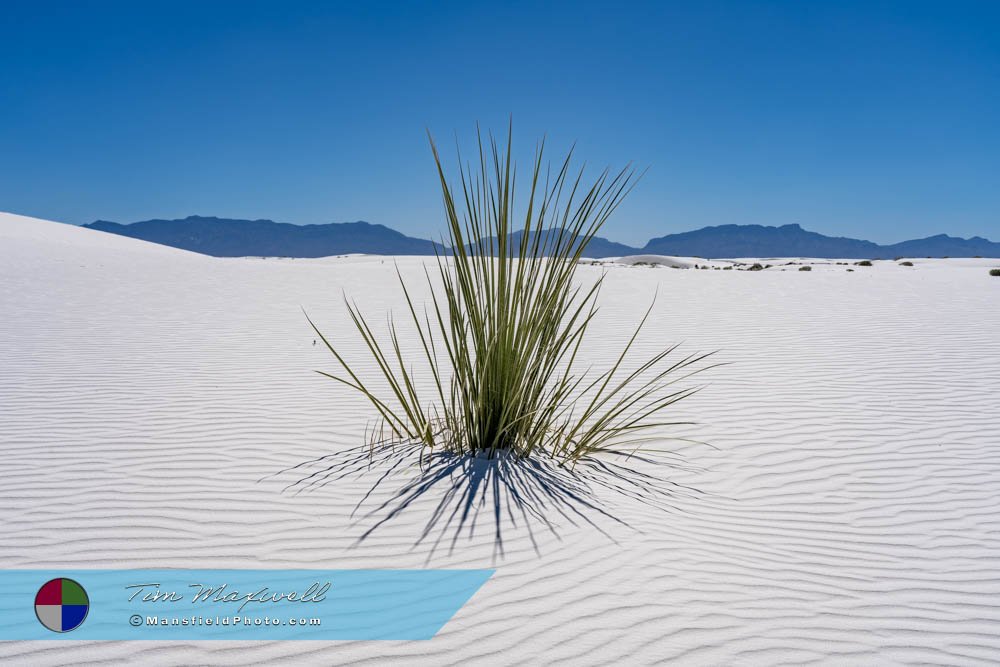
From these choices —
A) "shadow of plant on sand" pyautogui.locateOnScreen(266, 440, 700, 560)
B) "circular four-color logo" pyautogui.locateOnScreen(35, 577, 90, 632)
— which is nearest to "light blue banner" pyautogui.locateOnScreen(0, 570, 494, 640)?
"circular four-color logo" pyautogui.locateOnScreen(35, 577, 90, 632)

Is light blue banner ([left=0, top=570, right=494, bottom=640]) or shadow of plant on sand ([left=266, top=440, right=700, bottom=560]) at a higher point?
shadow of plant on sand ([left=266, top=440, right=700, bottom=560])

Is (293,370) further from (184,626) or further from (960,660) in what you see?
(960,660)

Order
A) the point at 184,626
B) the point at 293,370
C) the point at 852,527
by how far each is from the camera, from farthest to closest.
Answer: the point at 293,370 → the point at 852,527 → the point at 184,626

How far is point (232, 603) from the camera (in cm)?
238

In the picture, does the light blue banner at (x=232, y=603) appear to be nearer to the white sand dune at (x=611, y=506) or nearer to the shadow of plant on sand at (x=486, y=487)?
the white sand dune at (x=611, y=506)

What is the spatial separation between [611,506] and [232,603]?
2.01 meters

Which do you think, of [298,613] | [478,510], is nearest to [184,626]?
[298,613]

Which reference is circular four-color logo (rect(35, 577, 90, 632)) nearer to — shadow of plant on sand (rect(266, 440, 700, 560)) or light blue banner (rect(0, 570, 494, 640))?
light blue banner (rect(0, 570, 494, 640))

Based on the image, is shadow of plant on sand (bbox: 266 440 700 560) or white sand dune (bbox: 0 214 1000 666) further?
shadow of plant on sand (bbox: 266 440 700 560)

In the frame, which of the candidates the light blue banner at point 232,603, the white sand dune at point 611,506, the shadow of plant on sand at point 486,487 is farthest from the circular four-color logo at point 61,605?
the shadow of plant on sand at point 486,487

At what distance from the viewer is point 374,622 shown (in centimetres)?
229

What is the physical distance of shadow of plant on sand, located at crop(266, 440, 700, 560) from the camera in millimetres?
3064

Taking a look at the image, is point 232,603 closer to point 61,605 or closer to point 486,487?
point 61,605

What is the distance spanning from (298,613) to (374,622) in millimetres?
325
